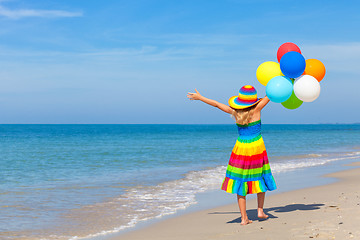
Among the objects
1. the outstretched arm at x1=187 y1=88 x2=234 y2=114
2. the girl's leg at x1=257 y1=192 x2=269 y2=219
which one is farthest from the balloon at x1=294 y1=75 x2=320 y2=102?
the girl's leg at x1=257 y1=192 x2=269 y2=219

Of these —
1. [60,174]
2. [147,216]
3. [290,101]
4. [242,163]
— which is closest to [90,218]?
[147,216]

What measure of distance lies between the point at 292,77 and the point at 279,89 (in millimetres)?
389

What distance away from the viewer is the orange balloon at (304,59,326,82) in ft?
20.0

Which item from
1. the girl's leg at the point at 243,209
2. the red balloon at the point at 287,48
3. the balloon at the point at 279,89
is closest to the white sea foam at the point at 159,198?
the girl's leg at the point at 243,209

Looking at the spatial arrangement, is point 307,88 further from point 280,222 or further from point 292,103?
point 280,222

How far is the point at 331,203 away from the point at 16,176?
10.5 m

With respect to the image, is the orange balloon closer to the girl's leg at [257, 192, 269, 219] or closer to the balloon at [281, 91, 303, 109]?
the balloon at [281, 91, 303, 109]

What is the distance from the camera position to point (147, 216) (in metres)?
7.45

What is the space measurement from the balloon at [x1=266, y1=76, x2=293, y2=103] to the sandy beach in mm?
1740

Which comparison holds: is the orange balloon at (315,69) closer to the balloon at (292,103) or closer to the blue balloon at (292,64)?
the blue balloon at (292,64)

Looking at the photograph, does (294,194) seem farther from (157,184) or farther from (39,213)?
(39,213)

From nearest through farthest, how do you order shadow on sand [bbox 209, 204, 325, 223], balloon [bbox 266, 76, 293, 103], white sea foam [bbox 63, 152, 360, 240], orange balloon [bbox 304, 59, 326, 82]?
balloon [bbox 266, 76, 293, 103] → orange balloon [bbox 304, 59, 326, 82] → shadow on sand [bbox 209, 204, 325, 223] → white sea foam [bbox 63, 152, 360, 240]

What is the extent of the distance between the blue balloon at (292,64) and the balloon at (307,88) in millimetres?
120

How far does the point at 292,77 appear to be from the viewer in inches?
233
